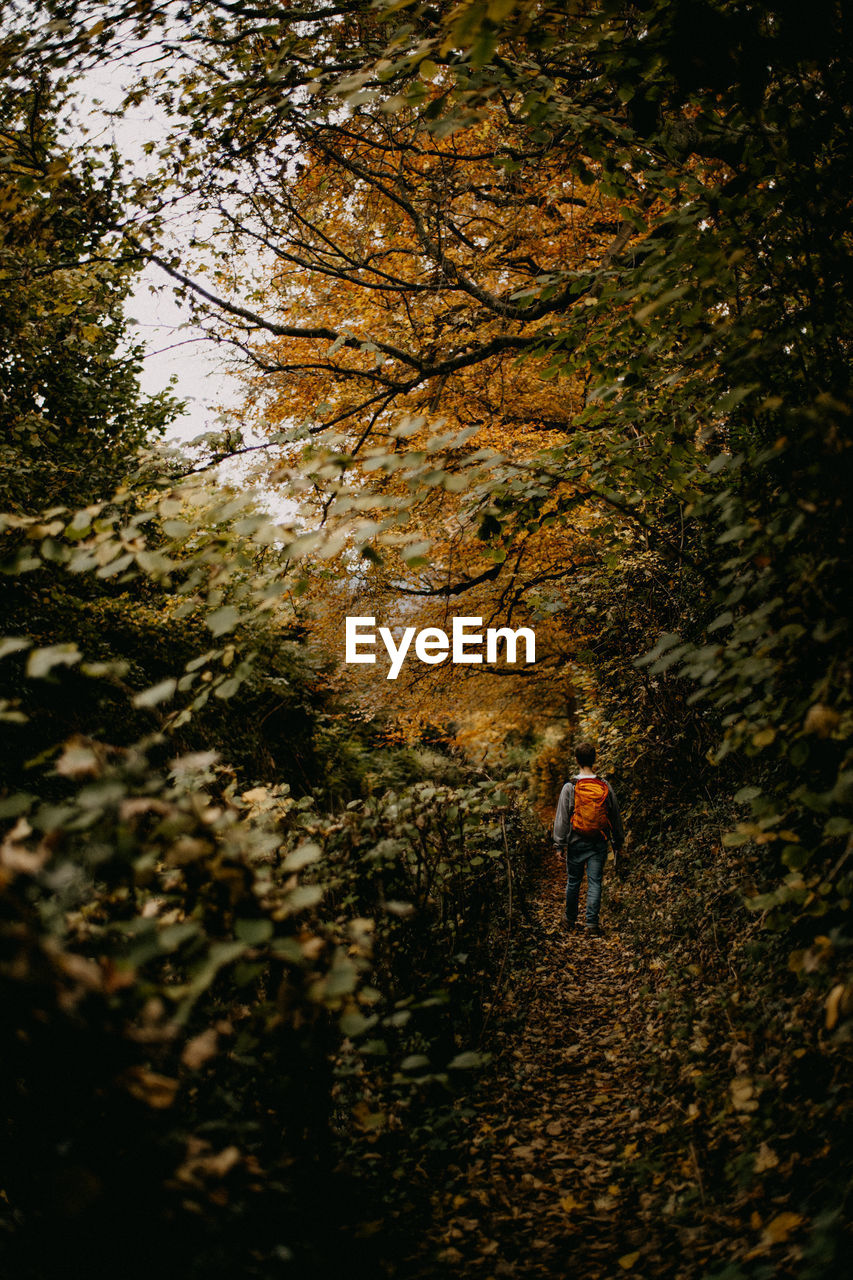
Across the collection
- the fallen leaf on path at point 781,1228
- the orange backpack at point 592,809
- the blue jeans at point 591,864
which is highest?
the orange backpack at point 592,809

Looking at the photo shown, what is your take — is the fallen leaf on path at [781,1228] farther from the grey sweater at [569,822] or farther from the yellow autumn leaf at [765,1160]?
the grey sweater at [569,822]

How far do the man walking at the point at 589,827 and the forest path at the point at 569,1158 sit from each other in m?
1.12

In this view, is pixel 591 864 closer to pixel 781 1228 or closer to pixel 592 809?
pixel 592 809

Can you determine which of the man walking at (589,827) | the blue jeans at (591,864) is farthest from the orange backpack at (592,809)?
the blue jeans at (591,864)

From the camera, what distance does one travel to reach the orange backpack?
20.0ft

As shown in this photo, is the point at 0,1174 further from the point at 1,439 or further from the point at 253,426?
the point at 253,426

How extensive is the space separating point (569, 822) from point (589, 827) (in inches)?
10.1

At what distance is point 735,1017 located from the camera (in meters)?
3.21

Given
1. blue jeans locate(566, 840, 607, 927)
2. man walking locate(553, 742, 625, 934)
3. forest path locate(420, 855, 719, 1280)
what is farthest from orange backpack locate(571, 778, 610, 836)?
forest path locate(420, 855, 719, 1280)

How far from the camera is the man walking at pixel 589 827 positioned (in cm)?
612

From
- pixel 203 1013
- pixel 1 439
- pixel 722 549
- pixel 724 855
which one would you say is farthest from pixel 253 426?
pixel 203 1013

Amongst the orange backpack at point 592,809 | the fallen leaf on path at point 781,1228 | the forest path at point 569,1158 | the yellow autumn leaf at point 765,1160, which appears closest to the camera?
the fallen leaf on path at point 781,1228

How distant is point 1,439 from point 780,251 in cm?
679

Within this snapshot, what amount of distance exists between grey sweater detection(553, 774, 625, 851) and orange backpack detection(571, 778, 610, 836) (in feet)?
0.16
